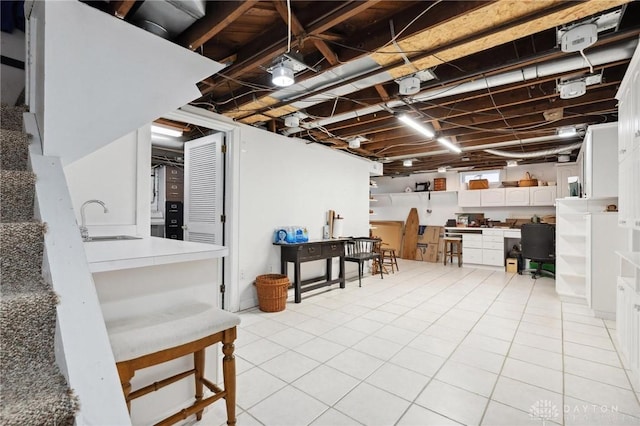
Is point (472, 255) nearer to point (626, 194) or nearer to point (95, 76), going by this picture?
point (626, 194)

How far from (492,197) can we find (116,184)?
307 inches

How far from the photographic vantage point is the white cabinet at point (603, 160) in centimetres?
401

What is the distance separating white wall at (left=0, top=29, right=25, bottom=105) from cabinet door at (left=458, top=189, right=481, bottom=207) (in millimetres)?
8378

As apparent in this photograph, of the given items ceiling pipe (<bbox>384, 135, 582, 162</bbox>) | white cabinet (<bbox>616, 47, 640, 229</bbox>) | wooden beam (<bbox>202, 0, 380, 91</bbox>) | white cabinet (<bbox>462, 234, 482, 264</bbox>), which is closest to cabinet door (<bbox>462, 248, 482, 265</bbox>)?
white cabinet (<bbox>462, 234, 482, 264</bbox>)

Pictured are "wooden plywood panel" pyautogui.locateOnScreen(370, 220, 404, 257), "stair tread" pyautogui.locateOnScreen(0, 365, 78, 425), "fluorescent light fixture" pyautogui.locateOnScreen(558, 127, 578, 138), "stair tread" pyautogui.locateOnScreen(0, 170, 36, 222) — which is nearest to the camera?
"stair tread" pyautogui.locateOnScreen(0, 365, 78, 425)

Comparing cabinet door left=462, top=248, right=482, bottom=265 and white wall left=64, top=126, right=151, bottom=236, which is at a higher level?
white wall left=64, top=126, right=151, bottom=236

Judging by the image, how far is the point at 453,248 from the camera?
27.5ft

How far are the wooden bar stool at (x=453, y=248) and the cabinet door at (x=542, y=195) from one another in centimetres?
183

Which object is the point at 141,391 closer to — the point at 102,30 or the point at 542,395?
the point at 102,30

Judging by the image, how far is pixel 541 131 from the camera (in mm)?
4742

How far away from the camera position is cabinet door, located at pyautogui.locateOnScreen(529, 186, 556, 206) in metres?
6.88

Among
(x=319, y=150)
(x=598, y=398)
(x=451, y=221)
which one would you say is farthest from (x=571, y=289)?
(x=319, y=150)

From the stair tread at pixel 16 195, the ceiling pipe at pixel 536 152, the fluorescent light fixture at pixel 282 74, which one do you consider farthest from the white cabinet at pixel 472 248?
the stair tread at pixel 16 195

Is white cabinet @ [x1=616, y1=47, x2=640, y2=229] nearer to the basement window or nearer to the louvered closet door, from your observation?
the louvered closet door
